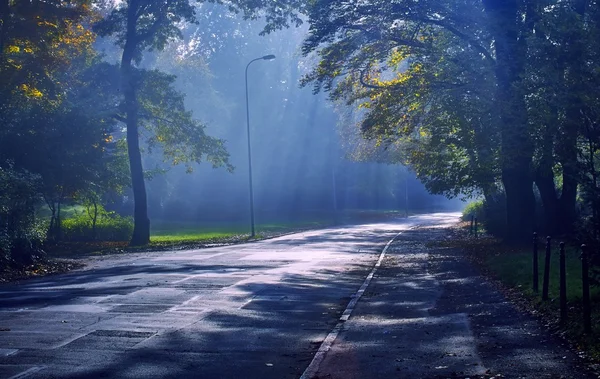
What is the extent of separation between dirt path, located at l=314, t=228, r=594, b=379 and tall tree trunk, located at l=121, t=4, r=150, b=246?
24189 millimetres

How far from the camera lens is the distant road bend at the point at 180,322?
9.11 m

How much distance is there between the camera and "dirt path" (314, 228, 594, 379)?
8.66 meters

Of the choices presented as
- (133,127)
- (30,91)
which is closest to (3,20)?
(30,91)

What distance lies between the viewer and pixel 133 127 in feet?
133

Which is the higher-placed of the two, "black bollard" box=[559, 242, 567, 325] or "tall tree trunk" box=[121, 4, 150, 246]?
"tall tree trunk" box=[121, 4, 150, 246]

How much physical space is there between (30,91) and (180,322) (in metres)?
23.2

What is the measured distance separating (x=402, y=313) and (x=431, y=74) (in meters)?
13.9

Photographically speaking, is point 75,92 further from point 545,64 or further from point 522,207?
point 545,64

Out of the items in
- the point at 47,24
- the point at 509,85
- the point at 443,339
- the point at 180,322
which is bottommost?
the point at 443,339

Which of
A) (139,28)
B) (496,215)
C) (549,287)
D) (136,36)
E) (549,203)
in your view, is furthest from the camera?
(139,28)

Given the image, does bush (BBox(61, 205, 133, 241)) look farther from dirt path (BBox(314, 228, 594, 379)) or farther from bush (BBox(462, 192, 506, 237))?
dirt path (BBox(314, 228, 594, 379))

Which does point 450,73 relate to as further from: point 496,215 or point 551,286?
point 496,215

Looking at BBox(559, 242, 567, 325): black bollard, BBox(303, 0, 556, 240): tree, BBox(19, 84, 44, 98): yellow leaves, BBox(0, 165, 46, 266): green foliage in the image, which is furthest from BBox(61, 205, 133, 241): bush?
BBox(559, 242, 567, 325): black bollard

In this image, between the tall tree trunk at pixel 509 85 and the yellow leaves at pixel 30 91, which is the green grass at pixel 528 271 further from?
the yellow leaves at pixel 30 91
